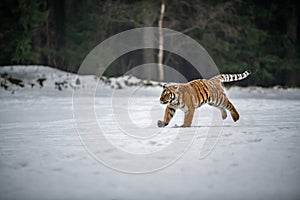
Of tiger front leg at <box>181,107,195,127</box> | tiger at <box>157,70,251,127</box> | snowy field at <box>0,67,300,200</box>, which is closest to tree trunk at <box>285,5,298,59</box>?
tiger at <box>157,70,251,127</box>

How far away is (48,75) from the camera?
1412 centimetres

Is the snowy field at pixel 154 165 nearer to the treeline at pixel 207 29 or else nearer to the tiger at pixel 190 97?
the tiger at pixel 190 97

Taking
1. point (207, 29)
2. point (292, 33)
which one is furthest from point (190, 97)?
point (292, 33)

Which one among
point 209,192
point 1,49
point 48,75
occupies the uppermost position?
point 1,49

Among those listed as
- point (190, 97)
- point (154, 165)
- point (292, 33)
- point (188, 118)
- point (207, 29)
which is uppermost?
point (207, 29)

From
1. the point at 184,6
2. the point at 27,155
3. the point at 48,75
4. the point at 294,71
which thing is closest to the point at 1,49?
the point at 48,75

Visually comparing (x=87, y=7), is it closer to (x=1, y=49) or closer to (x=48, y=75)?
(x=1, y=49)

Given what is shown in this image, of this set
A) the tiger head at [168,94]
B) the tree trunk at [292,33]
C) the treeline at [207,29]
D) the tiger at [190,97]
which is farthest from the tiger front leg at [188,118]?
the tree trunk at [292,33]

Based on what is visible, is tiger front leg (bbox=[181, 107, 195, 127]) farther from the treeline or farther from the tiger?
the treeline

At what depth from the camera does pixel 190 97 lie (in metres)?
4.91

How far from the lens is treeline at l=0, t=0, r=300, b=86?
19328mm

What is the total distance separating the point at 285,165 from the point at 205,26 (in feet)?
59.4

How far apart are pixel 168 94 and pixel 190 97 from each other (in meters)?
0.43

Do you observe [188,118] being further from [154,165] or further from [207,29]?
[207,29]
